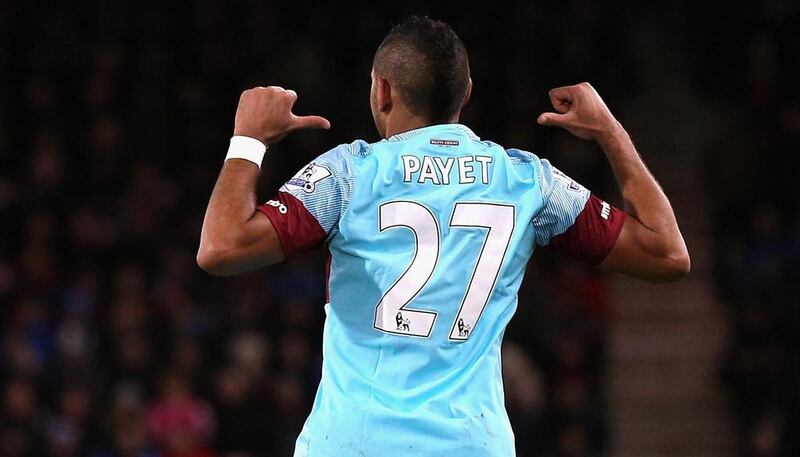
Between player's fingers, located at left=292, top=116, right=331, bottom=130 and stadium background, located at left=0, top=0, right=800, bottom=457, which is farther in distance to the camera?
stadium background, located at left=0, top=0, right=800, bottom=457

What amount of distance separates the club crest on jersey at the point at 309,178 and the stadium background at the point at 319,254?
597 cm

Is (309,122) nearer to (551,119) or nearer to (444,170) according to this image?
(444,170)

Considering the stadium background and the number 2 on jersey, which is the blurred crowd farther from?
the number 2 on jersey

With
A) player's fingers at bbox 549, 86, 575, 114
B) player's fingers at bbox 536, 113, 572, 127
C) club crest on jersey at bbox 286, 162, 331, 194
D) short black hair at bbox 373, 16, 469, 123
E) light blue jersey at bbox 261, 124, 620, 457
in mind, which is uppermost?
short black hair at bbox 373, 16, 469, 123

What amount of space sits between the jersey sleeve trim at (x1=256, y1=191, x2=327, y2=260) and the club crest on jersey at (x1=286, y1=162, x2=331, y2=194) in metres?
0.03

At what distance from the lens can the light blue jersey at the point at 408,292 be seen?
3.21 m

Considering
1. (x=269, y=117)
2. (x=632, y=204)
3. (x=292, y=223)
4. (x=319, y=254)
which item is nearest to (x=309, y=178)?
(x=292, y=223)

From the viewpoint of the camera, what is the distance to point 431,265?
3.23 meters

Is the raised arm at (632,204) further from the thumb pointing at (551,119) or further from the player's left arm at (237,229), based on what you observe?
the player's left arm at (237,229)

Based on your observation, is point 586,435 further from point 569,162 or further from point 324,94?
point 324,94

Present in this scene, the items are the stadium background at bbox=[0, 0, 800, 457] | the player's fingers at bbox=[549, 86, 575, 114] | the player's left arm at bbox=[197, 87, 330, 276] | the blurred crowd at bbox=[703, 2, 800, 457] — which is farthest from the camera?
the blurred crowd at bbox=[703, 2, 800, 457]

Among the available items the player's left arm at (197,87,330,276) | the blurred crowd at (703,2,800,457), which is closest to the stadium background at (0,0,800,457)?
the blurred crowd at (703,2,800,457)

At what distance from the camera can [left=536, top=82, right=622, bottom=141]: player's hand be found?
358cm

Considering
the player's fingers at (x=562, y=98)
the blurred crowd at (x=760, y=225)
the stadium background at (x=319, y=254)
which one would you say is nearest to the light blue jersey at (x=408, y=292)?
the player's fingers at (x=562, y=98)
